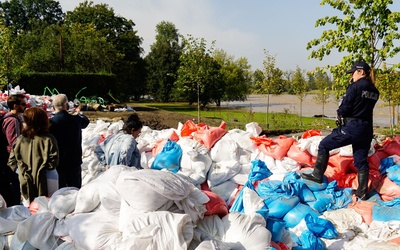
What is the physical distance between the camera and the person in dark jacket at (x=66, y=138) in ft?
12.8

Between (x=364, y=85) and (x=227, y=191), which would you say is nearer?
(x=364, y=85)

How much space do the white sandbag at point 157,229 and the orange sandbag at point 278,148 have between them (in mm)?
2889

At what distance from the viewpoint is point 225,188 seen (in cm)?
493

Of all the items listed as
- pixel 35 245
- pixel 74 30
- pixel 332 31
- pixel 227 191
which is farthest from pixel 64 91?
pixel 35 245

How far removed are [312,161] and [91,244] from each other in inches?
133

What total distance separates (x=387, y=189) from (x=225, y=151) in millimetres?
1942

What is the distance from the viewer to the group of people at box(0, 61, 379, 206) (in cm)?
349

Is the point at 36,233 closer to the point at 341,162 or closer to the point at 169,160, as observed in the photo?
the point at 169,160

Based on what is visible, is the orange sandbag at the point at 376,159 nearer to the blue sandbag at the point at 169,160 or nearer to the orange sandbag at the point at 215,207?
the blue sandbag at the point at 169,160

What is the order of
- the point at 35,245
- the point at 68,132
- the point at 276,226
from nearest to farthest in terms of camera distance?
the point at 35,245
the point at 276,226
the point at 68,132

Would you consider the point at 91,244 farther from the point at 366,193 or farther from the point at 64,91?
the point at 64,91

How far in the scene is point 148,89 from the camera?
37.1 metres

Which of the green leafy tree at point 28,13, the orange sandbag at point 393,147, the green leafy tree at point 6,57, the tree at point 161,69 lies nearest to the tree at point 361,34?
the orange sandbag at point 393,147

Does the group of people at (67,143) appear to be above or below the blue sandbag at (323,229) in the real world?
above
